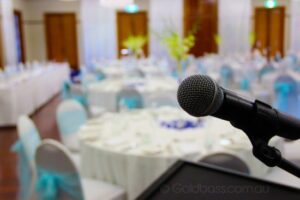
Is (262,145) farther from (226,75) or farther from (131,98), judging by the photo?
(226,75)

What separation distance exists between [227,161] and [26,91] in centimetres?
651

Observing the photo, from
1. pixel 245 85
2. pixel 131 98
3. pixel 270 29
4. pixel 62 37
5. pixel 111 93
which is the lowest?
pixel 245 85

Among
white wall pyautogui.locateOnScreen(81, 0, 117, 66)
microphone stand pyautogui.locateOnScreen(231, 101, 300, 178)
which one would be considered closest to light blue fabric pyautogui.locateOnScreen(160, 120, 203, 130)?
microphone stand pyautogui.locateOnScreen(231, 101, 300, 178)

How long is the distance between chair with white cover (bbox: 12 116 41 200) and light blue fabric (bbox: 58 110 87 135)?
901 millimetres

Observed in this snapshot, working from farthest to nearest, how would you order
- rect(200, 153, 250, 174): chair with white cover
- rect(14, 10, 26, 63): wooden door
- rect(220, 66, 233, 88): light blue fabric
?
rect(14, 10, 26, 63): wooden door, rect(220, 66, 233, 88): light blue fabric, rect(200, 153, 250, 174): chair with white cover

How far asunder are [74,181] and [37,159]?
30 cm

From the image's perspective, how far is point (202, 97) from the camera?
683mm

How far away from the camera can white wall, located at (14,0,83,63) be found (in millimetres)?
16219

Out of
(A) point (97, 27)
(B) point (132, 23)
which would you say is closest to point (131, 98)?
(A) point (97, 27)

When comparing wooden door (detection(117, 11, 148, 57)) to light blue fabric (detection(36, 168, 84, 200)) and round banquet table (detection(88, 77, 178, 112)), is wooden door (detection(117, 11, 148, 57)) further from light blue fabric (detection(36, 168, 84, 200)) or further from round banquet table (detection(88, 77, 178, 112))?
light blue fabric (detection(36, 168, 84, 200))

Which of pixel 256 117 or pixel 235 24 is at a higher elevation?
pixel 235 24

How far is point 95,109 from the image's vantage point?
19.9 feet

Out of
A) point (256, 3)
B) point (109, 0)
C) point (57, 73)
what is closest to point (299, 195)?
point (109, 0)

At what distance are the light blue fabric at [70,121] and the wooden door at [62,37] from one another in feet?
42.1
